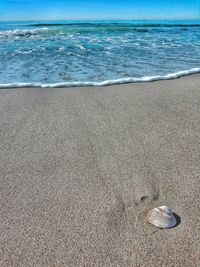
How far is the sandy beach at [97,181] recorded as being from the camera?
1.69 m

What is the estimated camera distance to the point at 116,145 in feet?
9.47

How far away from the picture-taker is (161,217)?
186 cm

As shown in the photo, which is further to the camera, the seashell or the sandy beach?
the seashell

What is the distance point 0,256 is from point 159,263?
2.89ft

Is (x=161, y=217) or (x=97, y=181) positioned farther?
(x=97, y=181)

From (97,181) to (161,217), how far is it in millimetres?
638

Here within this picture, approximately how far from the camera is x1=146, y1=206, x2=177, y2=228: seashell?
1821 millimetres

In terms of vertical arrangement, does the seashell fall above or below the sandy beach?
above

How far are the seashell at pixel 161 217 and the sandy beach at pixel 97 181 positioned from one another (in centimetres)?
4

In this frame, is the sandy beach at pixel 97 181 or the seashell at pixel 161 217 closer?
the sandy beach at pixel 97 181

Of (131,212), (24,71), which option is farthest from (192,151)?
(24,71)

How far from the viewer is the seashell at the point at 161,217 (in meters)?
1.82

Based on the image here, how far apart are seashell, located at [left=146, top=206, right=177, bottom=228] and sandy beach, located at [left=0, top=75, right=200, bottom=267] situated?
0.04m

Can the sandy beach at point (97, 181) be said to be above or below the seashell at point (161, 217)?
below
